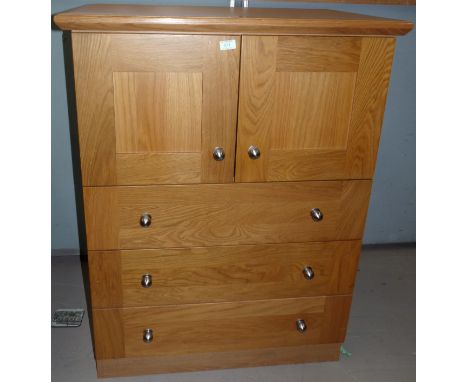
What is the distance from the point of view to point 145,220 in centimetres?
130

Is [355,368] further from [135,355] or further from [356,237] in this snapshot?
[135,355]

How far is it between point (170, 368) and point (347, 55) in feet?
3.84

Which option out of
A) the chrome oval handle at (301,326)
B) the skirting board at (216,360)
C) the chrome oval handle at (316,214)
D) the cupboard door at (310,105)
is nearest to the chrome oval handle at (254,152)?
the cupboard door at (310,105)

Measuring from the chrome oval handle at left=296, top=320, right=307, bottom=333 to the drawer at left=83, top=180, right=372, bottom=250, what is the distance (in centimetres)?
30

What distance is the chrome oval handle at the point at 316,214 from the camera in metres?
1.39

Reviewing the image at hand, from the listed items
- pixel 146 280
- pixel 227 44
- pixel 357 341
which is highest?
pixel 227 44

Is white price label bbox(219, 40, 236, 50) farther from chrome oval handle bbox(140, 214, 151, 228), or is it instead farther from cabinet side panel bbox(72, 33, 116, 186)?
chrome oval handle bbox(140, 214, 151, 228)

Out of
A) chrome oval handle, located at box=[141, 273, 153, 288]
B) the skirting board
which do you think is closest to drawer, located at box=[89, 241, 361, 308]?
chrome oval handle, located at box=[141, 273, 153, 288]

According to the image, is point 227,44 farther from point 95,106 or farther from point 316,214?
point 316,214

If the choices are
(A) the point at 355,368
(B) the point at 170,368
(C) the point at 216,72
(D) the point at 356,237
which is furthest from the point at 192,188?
(A) the point at 355,368

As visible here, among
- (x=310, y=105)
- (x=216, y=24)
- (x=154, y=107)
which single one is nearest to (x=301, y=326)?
(x=310, y=105)

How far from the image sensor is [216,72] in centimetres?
119

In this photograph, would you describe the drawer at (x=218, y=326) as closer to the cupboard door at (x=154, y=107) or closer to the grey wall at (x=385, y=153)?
the cupboard door at (x=154, y=107)

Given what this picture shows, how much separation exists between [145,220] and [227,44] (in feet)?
1.77
